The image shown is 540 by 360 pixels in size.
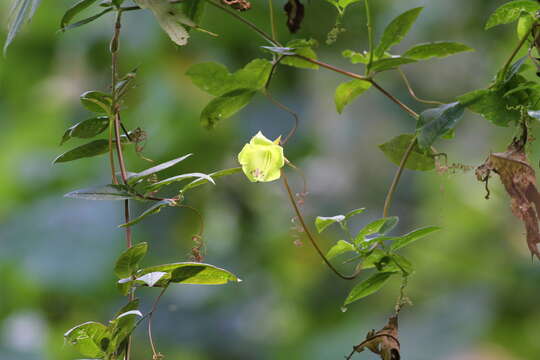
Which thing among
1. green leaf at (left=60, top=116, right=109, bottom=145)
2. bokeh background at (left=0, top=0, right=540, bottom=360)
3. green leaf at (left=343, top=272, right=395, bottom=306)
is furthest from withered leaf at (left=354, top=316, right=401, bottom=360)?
bokeh background at (left=0, top=0, right=540, bottom=360)

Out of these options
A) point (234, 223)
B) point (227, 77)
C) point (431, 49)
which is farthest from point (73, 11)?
point (234, 223)

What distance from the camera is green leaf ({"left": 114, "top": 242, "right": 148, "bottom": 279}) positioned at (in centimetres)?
44

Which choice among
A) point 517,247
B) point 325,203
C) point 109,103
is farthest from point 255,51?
point 109,103

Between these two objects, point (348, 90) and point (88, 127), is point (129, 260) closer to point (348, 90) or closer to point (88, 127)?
point (88, 127)

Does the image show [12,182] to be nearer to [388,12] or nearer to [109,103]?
[388,12]

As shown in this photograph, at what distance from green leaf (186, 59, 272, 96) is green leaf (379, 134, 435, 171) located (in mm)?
107

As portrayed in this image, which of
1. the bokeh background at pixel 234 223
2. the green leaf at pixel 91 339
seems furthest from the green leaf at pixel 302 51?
the bokeh background at pixel 234 223

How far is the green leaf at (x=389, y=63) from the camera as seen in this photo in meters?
0.51

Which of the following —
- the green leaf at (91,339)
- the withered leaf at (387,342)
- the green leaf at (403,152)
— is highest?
the green leaf at (403,152)

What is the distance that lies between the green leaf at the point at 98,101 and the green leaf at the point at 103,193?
0.17 ft

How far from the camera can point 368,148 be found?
6.30 feet

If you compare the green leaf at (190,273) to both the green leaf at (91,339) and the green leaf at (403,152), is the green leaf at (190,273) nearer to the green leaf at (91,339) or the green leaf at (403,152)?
the green leaf at (91,339)

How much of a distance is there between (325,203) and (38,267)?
681 millimetres

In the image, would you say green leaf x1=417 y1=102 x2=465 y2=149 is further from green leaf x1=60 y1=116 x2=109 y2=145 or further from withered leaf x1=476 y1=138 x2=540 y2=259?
green leaf x1=60 y1=116 x2=109 y2=145
